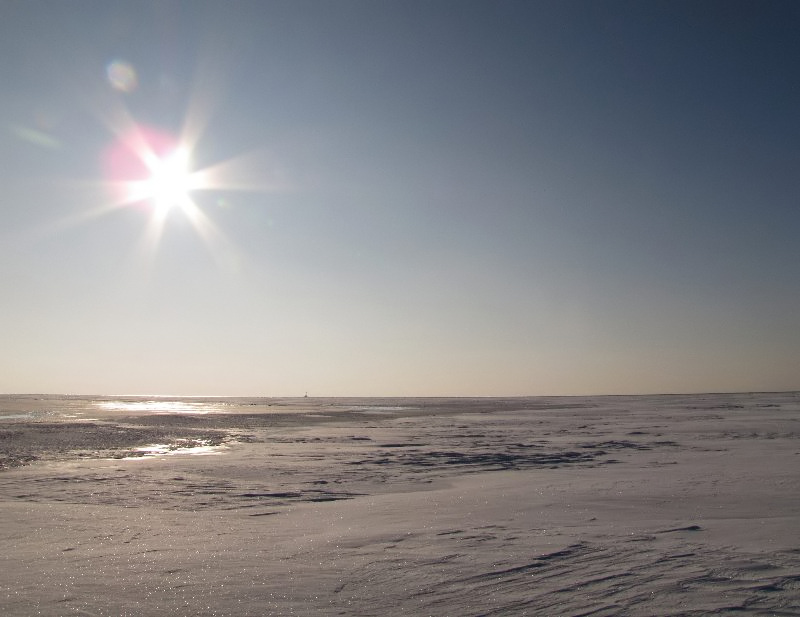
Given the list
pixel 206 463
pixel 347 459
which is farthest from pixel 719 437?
pixel 206 463

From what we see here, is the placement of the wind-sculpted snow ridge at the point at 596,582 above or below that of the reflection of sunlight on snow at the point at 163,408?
above

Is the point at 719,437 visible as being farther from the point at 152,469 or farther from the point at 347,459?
the point at 152,469

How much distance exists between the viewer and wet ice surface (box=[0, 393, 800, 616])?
4.97 meters

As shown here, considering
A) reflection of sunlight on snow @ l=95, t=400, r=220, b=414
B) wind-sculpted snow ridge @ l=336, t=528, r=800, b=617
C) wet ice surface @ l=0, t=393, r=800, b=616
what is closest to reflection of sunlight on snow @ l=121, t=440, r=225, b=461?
wet ice surface @ l=0, t=393, r=800, b=616

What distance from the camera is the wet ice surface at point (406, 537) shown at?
497cm

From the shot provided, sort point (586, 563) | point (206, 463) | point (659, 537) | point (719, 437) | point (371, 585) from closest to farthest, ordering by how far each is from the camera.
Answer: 1. point (371, 585)
2. point (586, 563)
3. point (659, 537)
4. point (206, 463)
5. point (719, 437)

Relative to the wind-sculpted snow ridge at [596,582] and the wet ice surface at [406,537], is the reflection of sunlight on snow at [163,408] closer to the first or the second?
the wet ice surface at [406,537]

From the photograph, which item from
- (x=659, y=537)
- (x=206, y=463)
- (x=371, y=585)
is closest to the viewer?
(x=371, y=585)

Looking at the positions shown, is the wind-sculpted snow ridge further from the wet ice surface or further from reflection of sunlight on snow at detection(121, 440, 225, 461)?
reflection of sunlight on snow at detection(121, 440, 225, 461)

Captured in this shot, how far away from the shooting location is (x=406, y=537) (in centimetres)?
720

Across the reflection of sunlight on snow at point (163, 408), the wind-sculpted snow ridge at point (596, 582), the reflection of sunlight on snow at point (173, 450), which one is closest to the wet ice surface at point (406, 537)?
the wind-sculpted snow ridge at point (596, 582)

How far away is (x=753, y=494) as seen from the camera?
9.38 meters

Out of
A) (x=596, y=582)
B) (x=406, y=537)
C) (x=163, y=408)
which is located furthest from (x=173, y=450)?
(x=163, y=408)

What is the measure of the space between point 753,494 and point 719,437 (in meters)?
13.1
